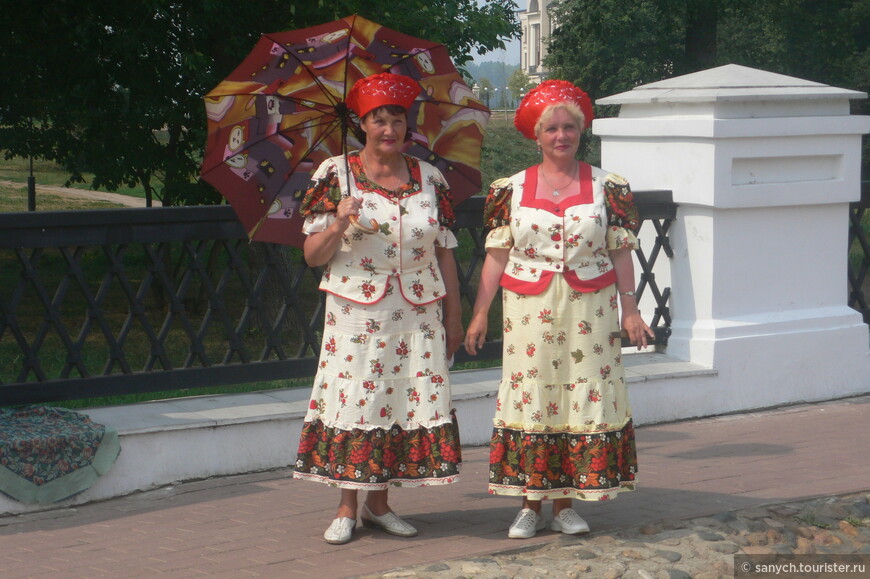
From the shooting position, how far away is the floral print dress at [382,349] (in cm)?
460

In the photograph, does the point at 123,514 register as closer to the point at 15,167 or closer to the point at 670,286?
the point at 670,286

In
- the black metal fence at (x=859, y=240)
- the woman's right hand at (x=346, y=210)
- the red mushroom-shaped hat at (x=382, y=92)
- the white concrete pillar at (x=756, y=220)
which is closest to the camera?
the woman's right hand at (x=346, y=210)

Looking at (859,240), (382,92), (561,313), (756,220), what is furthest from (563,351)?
(859,240)

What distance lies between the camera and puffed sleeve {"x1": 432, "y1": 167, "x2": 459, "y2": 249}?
15.6 feet

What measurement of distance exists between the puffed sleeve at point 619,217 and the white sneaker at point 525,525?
1145 mm

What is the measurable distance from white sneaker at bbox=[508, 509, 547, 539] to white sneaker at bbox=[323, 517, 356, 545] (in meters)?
0.66

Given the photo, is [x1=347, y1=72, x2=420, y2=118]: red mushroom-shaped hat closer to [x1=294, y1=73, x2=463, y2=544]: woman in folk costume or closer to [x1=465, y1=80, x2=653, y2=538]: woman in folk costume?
[x1=294, y1=73, x2=463, y2=544]: woman in folk costume

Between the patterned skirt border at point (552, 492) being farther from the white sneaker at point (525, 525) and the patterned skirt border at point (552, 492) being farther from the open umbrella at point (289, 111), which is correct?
the open umbrella at point (289, 111)

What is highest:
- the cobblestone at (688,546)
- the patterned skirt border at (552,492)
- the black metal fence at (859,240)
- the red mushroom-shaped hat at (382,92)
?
the red mushroom-shaped hat at (382,92)

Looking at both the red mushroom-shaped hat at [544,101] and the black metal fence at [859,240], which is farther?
the black metal fence at [859,240]

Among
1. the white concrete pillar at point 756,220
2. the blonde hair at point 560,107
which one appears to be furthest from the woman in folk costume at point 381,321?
the white concrete pillar at point 756,220

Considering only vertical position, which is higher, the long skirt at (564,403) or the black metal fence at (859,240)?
the black metal fence at (859,240)

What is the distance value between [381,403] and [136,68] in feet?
31.0

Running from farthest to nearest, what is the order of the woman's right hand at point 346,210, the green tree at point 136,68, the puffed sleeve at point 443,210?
the green tree at point 136,68
the puffed sleeve at point 443,210
the woman's right hand at point 346,210
